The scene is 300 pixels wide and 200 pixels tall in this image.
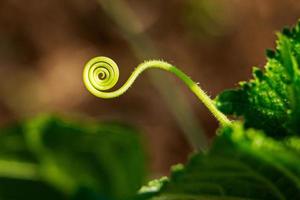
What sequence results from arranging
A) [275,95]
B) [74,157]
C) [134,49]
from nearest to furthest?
[74,157]
[275,95]
[134,49]

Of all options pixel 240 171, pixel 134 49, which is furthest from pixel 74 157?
pixel 134 49

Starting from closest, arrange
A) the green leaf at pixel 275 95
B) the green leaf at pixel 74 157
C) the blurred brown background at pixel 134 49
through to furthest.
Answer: the green leaf at pixel 74 157
the green leaf at pixel 275 95
the blurred brown background at pixel 134 49

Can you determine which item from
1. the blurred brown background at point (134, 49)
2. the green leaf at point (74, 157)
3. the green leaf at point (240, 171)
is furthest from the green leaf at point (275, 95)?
the blurred brown background at point (134, 49)

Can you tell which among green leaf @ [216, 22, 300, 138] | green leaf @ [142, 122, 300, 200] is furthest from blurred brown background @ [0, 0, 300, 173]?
green leaf @ [142, 122, 300, 200]

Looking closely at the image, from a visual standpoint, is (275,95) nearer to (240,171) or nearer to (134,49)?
(240,171)

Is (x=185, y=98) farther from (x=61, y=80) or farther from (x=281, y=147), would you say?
(x=281, y=147)

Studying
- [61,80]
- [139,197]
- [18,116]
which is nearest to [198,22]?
[61,80]

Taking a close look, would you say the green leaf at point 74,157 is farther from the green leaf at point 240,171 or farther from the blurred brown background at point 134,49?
the blurred brown background at point 134,49
